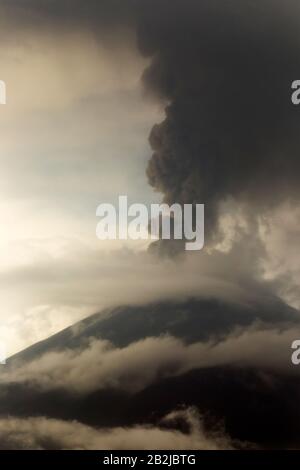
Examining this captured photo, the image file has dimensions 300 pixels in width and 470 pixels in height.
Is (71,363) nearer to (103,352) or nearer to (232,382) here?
(103,352)

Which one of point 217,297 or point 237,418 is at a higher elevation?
point 217,297

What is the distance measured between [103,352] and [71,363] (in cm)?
107

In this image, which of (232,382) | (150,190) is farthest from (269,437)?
(150,190)

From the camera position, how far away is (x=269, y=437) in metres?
14.0

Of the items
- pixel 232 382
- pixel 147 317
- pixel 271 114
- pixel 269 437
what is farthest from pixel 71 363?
pixel 271 114

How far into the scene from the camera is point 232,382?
15.6m

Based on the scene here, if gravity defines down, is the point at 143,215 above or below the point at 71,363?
above

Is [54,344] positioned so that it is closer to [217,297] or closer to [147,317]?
[147,317]

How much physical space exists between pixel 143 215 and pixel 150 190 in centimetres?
92

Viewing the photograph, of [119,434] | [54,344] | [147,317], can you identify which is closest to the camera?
[119,434]

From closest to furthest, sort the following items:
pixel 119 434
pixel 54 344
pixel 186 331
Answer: pixel 119 434, pixel 54 344, pixel 186 331
